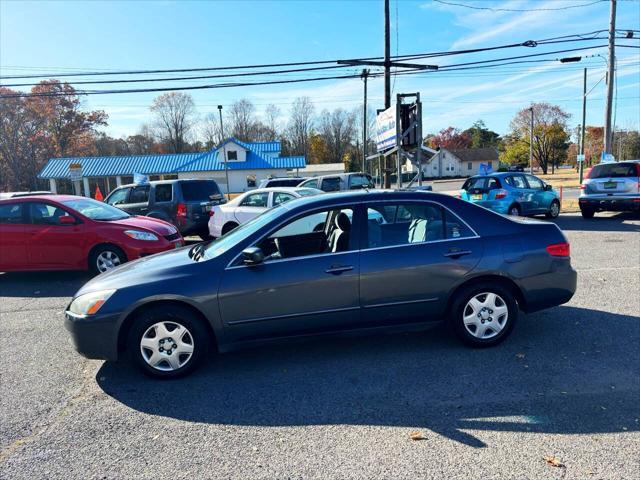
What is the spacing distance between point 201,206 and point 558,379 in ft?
33.3

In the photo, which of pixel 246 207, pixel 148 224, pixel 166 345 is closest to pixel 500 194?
pixel 246 207

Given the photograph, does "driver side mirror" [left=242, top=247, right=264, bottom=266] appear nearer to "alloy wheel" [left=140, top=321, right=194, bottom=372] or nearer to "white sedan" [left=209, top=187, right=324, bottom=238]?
"alloy wheel" [left=140, top=321, right=194, bottom=372]

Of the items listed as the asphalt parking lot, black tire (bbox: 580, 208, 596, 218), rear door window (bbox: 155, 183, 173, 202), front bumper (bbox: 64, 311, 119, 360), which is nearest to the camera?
the asphalt parking lot

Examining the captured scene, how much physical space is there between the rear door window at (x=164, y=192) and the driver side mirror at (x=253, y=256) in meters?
8.96

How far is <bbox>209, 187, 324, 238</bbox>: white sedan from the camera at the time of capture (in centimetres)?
1105

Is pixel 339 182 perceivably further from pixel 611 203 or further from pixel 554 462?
pixel 554 462

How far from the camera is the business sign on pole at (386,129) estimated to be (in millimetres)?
13189

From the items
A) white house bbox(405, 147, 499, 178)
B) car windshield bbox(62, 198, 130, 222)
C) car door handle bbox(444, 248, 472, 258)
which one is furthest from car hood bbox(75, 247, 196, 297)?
white house bbox(405, 147, 499, 178)

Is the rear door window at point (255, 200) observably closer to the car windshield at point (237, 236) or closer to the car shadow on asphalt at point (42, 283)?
the car shadow on asphalt at point (42, 283)

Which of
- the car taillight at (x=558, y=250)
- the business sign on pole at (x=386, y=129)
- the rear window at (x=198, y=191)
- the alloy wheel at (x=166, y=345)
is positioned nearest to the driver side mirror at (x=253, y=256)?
the alloy wheel at (x=166, y=345)

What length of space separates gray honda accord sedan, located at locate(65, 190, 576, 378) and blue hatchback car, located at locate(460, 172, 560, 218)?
1030 cm

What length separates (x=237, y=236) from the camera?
4.41 meters

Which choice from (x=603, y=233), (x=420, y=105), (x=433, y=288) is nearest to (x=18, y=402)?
(x=433, y=288)

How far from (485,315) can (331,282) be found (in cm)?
159
